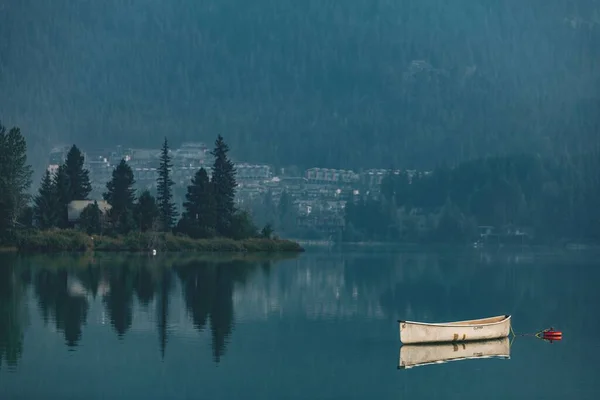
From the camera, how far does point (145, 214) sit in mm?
118062

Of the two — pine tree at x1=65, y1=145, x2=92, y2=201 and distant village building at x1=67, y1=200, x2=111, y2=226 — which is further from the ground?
pine tree at x1=65, y1=145, x2=92, y2=201

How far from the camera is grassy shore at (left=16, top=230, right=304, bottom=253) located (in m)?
106

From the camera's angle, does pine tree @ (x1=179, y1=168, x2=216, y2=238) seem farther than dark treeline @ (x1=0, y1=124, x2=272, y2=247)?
Yes

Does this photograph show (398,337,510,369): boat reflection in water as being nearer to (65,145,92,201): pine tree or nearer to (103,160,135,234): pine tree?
(103,160,135,234): pine tree

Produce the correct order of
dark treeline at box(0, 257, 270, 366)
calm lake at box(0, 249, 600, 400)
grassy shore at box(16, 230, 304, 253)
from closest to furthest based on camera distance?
1. calm lake at box(0, 249, 600, 400)
2. dark treeline at box(0, 257, 270, 366)
3. grassy shore at box(16, 230, 304, 253)

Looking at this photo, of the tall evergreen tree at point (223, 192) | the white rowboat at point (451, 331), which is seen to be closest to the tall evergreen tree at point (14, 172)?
the tall evergreen tree at point (223, 192)

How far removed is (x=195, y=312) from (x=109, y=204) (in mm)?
71143

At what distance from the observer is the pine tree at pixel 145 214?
11756 centimetres

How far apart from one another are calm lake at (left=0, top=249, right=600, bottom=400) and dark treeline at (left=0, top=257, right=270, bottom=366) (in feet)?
0.37

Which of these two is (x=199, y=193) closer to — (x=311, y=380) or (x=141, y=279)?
(x=141, y=279)

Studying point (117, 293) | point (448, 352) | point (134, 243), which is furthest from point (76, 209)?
point (448, 352)

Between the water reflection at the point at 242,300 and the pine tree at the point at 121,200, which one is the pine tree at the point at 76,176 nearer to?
the pine tree at the point at 121,200

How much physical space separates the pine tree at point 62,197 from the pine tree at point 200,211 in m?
12.5

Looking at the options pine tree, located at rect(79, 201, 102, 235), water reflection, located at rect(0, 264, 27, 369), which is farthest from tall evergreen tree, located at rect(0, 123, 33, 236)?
water reflection, located at rect(0, 264, 27, 369)
